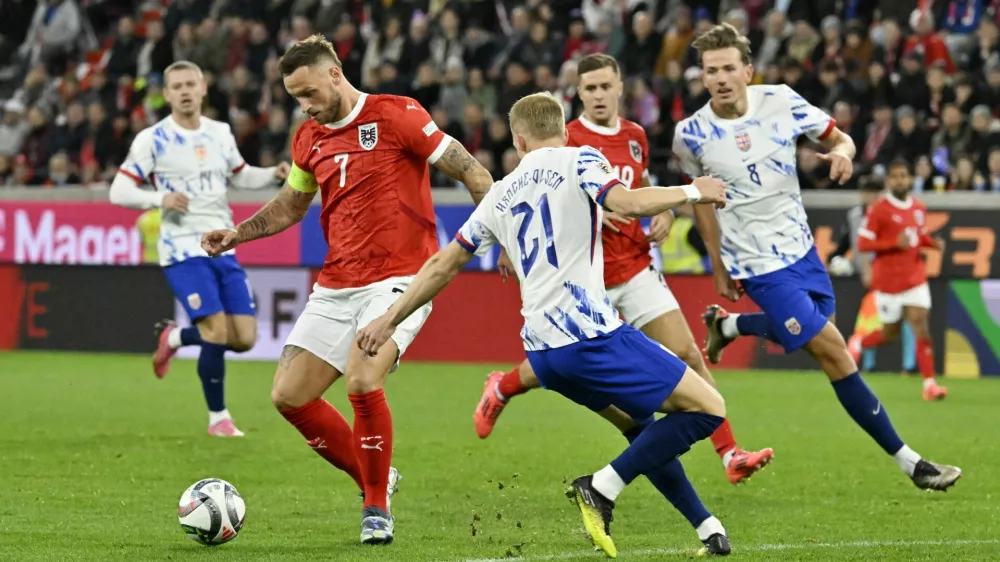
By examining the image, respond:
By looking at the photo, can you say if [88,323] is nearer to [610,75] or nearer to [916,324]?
[916,324]

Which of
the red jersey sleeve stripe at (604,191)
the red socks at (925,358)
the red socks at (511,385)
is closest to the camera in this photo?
the red jersey sleeve stripe at (604,191)

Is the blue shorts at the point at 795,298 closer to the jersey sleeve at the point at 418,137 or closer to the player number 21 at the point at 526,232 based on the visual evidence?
the jersey sleeve at the point at 418,137

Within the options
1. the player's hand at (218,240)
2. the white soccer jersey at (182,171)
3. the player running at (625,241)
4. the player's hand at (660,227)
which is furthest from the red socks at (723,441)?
the white soccer jersey at (182,171)

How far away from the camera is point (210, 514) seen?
6.82 m

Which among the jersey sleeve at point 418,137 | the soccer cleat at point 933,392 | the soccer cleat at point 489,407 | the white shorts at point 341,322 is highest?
the jersey sleeve at point 418,137

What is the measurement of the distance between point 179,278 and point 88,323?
796 cm

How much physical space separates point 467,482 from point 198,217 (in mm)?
3423

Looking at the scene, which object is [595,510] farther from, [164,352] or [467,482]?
[164,352]

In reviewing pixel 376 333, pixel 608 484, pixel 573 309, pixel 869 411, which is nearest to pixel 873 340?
pixel 869 411

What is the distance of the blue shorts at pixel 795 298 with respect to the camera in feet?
27.6

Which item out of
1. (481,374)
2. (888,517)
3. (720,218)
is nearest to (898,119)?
(481,374)

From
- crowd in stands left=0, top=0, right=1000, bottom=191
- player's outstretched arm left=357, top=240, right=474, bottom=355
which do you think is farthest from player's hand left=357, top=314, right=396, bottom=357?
crowd in stands left=0, top=0, right=1000, bottom=191

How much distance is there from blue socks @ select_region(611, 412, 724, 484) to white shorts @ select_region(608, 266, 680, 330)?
8.86ft

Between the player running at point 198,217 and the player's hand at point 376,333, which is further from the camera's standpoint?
the player running at point 198,217
